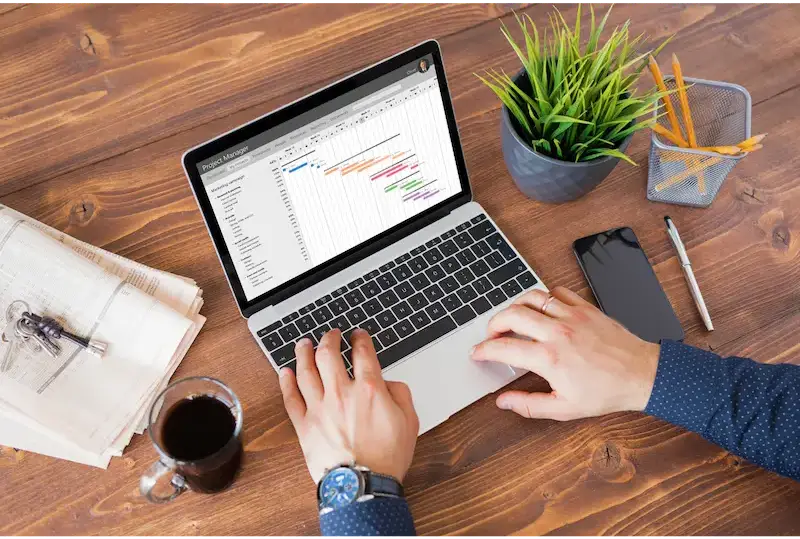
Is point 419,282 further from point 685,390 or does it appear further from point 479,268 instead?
point 685,390

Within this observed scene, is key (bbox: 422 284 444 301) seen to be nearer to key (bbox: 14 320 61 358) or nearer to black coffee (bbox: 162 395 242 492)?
black coffee (bbox: 162 395 242 492)

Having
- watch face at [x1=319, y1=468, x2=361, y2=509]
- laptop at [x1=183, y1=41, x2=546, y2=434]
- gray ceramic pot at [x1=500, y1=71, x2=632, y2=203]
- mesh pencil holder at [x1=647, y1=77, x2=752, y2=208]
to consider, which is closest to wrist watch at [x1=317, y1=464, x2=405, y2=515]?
watch face at [x1=319, y1=468, x2=361, y2=509]

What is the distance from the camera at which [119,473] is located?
2.58 ft

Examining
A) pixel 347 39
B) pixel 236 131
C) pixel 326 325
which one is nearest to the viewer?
pixel 236 131

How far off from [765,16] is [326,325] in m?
0.89

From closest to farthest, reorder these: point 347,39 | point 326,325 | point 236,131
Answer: point 236,131, point 326,325, point 347,39

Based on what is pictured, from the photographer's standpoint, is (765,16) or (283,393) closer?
(283,393)

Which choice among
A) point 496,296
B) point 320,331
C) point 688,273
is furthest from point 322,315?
point 688,273

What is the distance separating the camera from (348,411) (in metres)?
0.78

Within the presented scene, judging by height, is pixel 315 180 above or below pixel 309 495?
above

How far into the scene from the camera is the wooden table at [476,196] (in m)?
0.78

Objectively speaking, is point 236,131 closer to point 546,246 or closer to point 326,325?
point 326,325

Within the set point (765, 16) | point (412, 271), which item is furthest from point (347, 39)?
point (765, 16)

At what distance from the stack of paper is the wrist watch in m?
0.23
